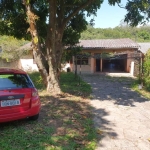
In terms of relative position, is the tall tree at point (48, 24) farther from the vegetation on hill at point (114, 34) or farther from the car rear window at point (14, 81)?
the vegetation on hill at point (114, 34)

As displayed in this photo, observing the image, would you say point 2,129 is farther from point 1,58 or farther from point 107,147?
point 1,58

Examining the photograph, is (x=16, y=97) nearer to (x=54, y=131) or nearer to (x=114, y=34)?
(x=54, y=131)

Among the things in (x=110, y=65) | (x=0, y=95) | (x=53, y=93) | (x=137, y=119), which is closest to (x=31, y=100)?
(x=0, y=95)

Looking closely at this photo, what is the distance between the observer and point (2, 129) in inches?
199

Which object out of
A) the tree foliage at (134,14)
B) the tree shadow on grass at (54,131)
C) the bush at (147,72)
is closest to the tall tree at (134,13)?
the tree foliage at (134,14)

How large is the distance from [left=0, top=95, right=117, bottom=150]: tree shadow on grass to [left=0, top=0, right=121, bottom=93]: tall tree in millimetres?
2636

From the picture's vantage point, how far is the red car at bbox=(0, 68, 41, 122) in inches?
193

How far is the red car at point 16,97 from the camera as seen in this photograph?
4895 mm

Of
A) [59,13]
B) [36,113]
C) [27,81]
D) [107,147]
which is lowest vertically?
[107,147]

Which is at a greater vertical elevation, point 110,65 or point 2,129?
point 110,65

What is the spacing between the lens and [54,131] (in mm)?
5059

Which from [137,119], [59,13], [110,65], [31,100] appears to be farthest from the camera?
[110,65]

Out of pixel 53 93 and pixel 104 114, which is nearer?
pixel 104 114

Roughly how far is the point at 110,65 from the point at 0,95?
24.7 m
